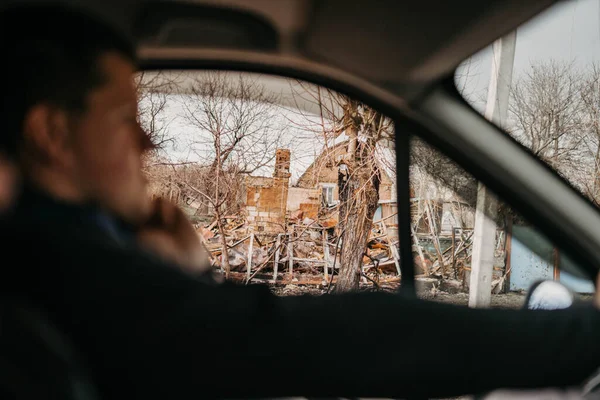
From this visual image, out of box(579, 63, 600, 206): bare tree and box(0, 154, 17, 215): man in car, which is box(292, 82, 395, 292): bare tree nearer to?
box(579, 63, 600, 206): bare tree

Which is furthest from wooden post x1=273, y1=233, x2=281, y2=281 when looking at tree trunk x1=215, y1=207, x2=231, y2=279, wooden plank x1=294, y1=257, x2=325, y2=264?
tree trunk x1=215, y1=207, x2=231, y2=279

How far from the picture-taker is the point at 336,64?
78.6 inches

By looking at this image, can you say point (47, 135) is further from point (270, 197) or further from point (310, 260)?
point (310, 260)

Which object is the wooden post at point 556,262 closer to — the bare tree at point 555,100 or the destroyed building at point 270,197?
the bare tree at point 555,100

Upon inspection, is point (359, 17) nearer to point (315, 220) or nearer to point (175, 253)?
point (175, 253)

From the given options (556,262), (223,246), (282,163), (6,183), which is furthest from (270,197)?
(6,183)

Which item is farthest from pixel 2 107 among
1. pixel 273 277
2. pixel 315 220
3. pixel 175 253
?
pixel 315 220

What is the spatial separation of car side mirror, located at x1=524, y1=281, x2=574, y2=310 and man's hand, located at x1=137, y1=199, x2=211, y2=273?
35.9 inches

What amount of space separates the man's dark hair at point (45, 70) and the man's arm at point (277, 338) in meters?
0.35

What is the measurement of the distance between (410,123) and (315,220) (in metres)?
6.76

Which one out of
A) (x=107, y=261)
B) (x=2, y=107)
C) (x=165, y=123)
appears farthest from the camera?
(x=165, y=123)

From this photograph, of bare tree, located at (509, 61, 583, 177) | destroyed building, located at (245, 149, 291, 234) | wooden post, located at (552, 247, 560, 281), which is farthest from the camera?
destroyed building, located at (245, 149, 291, 234)

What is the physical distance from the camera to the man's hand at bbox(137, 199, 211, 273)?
136cm

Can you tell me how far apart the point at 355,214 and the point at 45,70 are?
7.49m
